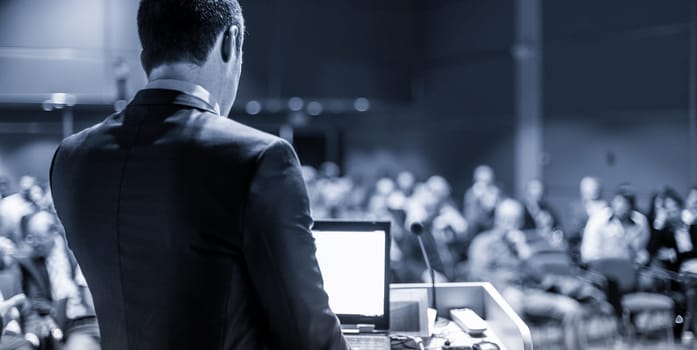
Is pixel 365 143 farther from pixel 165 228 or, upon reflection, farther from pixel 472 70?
pixel 165 228

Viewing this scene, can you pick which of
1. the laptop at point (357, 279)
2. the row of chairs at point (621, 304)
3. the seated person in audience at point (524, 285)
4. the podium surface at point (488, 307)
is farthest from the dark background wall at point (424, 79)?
the laptop at point (357, 279)

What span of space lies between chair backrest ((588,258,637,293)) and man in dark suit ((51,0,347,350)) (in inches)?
211

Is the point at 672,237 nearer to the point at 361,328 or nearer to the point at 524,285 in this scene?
the point at 524,285

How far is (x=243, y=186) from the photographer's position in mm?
915

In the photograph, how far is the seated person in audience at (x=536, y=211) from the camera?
8.22 meters

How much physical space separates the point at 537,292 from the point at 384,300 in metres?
4.24

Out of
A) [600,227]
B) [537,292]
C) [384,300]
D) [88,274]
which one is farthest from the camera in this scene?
[600,227]

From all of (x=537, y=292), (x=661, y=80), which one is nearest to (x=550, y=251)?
(x=537, y=292)

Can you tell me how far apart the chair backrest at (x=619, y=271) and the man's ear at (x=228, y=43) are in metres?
5.40

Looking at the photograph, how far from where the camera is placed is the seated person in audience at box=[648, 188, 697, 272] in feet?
21.3

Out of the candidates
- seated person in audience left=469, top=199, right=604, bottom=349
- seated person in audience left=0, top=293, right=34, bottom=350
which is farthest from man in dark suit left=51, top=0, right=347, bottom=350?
seated person in audience left=469, top=199, right=604, bottom=349

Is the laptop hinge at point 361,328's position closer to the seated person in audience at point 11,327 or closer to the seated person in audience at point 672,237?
the seated person in audience at point 11,327

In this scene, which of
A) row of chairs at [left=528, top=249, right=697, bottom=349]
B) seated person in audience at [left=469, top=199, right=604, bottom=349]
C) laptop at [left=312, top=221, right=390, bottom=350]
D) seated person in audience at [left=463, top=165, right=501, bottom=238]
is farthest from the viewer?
seated person in audience at [left=463, top=165, right=501, bottom=238]

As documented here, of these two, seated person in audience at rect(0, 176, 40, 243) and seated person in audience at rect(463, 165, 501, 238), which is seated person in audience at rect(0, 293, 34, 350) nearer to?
seated person in audience at rect(0, 176, 40, 243)
